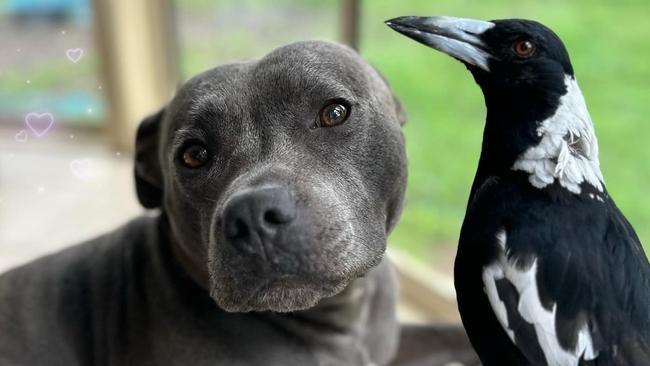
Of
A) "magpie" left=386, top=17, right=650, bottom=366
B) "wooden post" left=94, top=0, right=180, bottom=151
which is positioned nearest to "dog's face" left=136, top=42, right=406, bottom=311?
"magpie" left=386, top=17, right=650, bottom=366

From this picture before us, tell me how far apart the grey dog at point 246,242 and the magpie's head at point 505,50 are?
0.80ft

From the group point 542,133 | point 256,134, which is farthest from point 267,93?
point 542,133

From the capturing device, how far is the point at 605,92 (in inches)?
50.1

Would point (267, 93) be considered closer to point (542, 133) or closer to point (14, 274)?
point (542, 133)

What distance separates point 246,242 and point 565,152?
36cm

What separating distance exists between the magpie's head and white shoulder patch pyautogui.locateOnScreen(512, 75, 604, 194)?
2cm

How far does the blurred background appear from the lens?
4.30 ft

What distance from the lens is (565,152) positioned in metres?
0.66

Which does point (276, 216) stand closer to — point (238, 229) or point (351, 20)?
point (238, 229)

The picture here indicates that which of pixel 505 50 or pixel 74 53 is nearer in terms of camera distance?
pixel 505 50

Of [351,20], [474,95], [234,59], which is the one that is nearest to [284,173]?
[234,59]

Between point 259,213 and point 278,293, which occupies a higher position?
point 259,213

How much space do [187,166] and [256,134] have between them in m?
0.13

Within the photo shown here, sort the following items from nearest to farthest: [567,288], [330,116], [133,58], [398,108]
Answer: [567,288] < [330,116] < [398,108] < [133,58]
